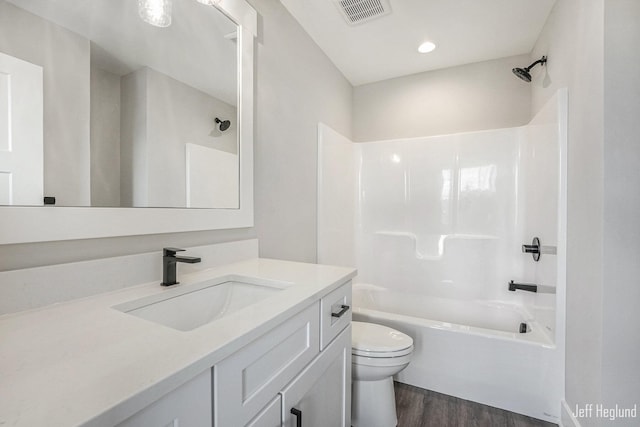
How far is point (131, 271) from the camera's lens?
0.93 metres

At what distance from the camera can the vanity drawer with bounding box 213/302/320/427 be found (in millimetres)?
577

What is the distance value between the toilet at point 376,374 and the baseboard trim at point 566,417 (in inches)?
32.3

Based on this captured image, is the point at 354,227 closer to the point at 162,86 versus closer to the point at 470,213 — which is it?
the point at 470,213

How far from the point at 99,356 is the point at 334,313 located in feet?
2.34

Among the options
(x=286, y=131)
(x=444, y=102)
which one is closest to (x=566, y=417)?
(x=286, y=131)

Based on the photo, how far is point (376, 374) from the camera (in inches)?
58.3

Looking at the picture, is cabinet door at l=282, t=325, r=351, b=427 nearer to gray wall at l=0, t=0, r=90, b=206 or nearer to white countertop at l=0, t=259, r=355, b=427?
white countertop at l=0, t=259, r=355, b=427

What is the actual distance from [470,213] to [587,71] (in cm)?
136

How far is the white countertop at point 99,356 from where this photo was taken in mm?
371

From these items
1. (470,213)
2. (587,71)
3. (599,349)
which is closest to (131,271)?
(599,349)

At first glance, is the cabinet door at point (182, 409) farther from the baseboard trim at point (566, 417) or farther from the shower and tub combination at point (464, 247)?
the baseboard trim at point (566, 417)

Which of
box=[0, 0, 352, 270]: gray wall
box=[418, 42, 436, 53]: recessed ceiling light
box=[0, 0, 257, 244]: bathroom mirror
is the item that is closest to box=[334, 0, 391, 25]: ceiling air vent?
box=[0, 0, 352, 270]: gray wall

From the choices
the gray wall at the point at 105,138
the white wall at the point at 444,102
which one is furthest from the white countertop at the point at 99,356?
the white wall at the point at 444,102

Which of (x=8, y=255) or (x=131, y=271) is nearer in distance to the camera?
(x=8, y=255)
